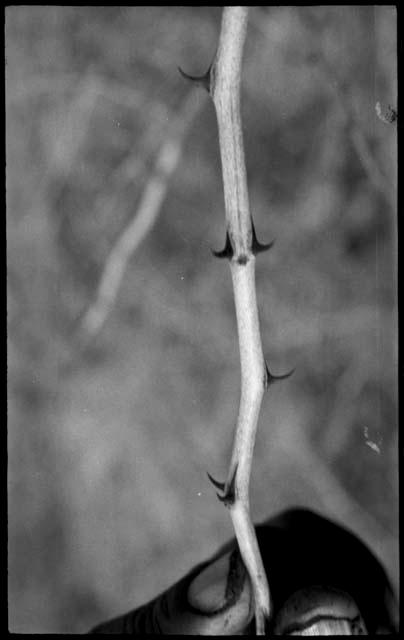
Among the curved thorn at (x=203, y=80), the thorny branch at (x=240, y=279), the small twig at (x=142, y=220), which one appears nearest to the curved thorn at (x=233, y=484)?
the thorny branch at (x=240, y=279)

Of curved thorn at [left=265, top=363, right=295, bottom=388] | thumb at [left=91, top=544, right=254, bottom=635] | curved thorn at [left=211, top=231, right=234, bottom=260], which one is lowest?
thumb at [left=91, top=544, right=254, bottom=635]

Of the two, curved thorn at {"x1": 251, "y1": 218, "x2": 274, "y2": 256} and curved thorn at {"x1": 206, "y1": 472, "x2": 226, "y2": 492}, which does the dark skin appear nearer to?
curved thorn at {"x1": 206, "y1": 472, "x2": 226, "y2": 492}

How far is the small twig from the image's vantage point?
1.93ft

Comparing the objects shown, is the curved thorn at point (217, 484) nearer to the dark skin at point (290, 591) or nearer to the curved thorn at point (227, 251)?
the dark skin at point (290, 591)

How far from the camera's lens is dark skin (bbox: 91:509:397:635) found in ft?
1.91

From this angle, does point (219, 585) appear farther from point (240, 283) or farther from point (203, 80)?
point (203, 80)

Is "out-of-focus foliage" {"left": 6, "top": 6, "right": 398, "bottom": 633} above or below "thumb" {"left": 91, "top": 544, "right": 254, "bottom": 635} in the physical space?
above

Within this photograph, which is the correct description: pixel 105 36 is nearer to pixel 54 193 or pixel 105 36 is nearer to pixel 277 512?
pixel 54 193

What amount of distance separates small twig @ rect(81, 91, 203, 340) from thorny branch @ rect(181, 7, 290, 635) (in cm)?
3

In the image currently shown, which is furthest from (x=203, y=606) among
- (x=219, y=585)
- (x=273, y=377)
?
(x=273, y=377)

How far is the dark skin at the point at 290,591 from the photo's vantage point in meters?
0.58

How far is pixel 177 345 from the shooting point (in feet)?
1.96

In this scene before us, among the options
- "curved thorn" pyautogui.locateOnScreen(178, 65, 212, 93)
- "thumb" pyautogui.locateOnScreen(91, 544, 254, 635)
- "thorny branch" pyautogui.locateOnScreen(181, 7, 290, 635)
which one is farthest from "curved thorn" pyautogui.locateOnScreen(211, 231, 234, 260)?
"thumb" pyautogui.locateOnScreen(91, 544, 254, 635)

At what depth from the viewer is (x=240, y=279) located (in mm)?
581
